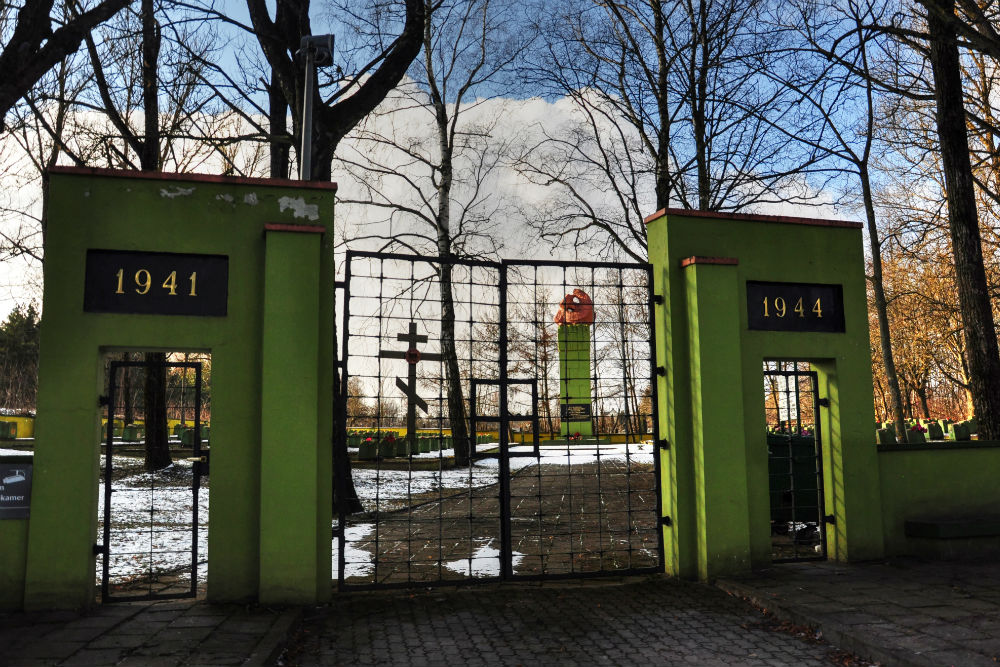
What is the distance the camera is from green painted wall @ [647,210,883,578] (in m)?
7.43

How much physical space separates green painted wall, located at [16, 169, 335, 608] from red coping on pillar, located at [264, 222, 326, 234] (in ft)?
0.22

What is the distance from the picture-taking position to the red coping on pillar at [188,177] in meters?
6.36

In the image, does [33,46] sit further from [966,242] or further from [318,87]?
[966,242]

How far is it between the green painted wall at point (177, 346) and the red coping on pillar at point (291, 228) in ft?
0.22

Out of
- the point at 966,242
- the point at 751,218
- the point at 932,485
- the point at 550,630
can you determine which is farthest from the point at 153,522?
the point at 966,242

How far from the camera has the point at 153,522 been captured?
11289 mm

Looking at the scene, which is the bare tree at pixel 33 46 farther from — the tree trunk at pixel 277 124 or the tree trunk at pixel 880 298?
the tree trunk at pixel 880 298

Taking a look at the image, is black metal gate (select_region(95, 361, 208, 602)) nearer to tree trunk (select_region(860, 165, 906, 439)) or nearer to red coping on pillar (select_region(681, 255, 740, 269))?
red coping on pillar (select_region(681, 255, 740, 269))

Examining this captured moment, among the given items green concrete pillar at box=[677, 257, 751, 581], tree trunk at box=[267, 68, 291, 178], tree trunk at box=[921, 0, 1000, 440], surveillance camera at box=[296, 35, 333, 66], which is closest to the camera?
green concrete pillar at box=[677, 257, 751, 581]

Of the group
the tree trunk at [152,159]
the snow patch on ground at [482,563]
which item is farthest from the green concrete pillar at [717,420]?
the tree trunk at [152,159]

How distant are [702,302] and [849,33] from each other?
9.31ft

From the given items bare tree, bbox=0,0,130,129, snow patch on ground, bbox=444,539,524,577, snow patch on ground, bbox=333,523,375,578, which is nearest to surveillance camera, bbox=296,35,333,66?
bare tree, bbox=0,0,130,129

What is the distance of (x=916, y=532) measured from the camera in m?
8.08

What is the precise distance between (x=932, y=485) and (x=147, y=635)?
7736mm
